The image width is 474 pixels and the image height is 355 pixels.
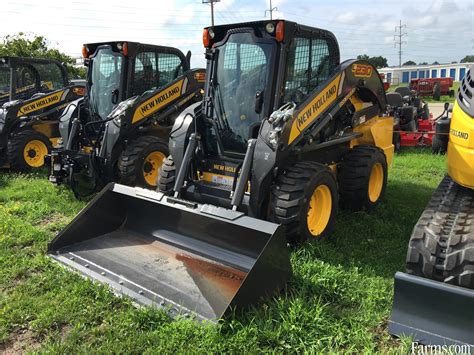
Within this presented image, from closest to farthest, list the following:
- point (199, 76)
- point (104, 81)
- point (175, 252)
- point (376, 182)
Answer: point (175, 252) → point (376, 182) → point (104, 81) → point (199, 76)

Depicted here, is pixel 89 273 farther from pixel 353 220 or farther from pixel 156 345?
pixel 353 220

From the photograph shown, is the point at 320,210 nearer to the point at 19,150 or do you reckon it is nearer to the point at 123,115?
the point at 123,115

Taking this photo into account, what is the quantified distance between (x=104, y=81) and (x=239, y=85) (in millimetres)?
3615

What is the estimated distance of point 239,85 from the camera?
4957mm

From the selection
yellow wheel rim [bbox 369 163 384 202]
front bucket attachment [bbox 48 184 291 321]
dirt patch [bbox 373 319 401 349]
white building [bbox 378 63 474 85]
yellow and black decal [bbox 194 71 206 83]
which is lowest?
dirt patch [bbox 373 319 401 349]

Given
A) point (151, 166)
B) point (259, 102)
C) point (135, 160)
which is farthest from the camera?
point (151, 166)

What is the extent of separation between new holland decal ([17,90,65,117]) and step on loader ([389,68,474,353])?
27.8 ft

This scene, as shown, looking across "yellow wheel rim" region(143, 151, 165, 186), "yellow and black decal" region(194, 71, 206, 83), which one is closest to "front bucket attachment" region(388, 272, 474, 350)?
"yellow wheel rim" region(143, 151, 165, 186)

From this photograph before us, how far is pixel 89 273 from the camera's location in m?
3.95

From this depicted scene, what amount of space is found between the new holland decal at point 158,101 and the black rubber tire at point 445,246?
16.4ft

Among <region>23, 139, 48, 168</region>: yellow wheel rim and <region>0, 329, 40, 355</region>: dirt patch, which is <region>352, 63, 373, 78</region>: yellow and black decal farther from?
<region>23, 139, 48, 168</region>: yellow wheel rim

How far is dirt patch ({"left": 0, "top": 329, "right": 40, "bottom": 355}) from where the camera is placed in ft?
9.96

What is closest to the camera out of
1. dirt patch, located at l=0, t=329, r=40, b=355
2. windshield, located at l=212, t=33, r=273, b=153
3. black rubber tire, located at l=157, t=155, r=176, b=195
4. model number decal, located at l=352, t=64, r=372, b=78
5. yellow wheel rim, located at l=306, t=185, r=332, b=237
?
dirt patch, located at l=0, t=329, r=40, b=355

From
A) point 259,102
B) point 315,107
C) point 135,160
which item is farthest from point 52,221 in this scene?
point 315,107
